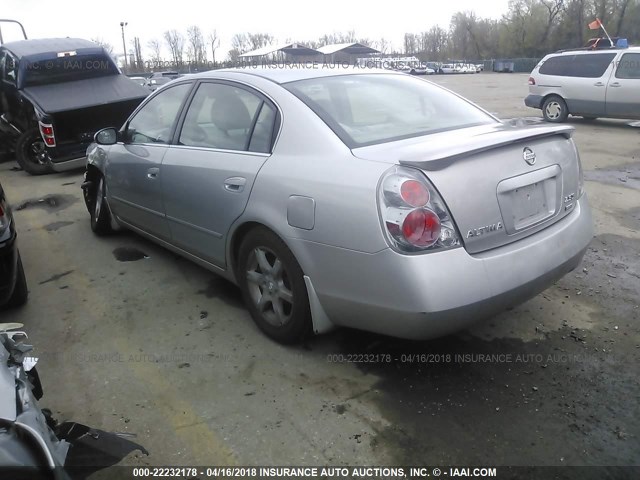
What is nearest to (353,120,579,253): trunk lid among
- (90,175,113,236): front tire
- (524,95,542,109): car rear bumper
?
(90,175,113,236): front tire

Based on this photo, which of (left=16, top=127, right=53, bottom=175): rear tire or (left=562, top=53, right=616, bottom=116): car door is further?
(left=562, top=53, right=616, bottom=116): car door

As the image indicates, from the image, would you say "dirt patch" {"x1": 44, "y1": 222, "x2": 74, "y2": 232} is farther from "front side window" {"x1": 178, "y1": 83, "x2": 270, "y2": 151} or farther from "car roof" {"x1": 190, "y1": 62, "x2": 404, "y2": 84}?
"car roof" {"x1": 190, "y1": 62, "x2": 404, "y2": 84}

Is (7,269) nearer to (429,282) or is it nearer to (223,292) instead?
(223,292)

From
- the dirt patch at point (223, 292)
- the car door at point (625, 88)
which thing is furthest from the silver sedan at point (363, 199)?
the car door at point (625, 88)

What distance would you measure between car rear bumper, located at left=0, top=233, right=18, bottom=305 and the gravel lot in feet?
0.96

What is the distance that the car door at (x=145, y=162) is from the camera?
4031 mm

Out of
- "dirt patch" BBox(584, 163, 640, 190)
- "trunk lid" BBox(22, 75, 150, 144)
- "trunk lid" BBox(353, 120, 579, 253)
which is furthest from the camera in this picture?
"trunk lid" BBox(22, 75, 150, 144)

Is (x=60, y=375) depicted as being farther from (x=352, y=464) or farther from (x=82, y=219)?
(x=82, y=219)

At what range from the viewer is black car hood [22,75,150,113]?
834 centimetres

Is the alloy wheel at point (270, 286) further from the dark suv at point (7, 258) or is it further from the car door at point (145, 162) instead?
the dark suv at point (7, 258)

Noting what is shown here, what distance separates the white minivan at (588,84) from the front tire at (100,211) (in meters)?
11.3

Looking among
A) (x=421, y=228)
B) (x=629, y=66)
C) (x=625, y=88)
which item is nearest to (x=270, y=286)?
(x=421, y=228)

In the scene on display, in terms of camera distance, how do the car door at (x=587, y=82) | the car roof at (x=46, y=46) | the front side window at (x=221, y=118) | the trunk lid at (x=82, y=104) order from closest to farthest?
the front side window at (x=221, y=118) → the trunk lid at (x=82, y=104) → the car roof at (x=46, y=46) → the car door at (x=587, y=82)

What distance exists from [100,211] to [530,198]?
4083 mm
